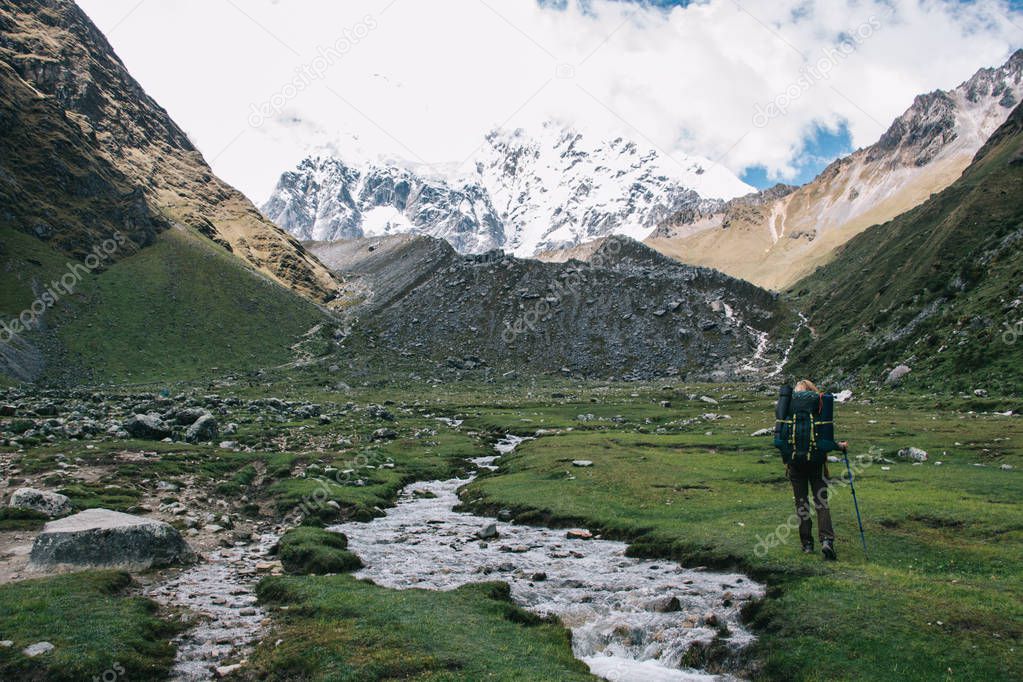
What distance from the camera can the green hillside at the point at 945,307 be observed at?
72125 mm

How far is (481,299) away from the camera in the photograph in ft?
648

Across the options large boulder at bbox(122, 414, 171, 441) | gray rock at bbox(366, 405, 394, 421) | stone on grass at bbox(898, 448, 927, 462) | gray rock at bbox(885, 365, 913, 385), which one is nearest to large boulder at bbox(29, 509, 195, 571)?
large boulder at bbox(122, 414, 171, 441)

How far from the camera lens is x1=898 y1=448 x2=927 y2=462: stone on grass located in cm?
4141

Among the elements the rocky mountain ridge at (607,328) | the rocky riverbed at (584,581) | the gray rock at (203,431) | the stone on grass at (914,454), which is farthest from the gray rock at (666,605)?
the rocky mountain ridge at (607,328)

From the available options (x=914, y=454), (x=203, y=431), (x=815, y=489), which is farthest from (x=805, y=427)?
(x=203, y=431)

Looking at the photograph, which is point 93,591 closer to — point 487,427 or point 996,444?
point 996,444

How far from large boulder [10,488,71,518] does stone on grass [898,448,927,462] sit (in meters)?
50.9

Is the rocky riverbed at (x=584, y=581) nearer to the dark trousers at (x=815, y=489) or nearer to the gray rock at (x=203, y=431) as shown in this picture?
the dark trousers at (x=815, y=489)

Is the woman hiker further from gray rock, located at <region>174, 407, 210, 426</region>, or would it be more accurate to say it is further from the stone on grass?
gray rock, located at <region>174, 407, 210, 426</region>

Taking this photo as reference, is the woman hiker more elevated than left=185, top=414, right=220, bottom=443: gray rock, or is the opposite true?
the woman hiker

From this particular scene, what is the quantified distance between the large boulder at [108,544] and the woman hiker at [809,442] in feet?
81.8

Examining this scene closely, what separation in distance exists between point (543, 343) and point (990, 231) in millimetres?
103894

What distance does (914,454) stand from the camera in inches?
1647

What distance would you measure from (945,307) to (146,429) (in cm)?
10249
